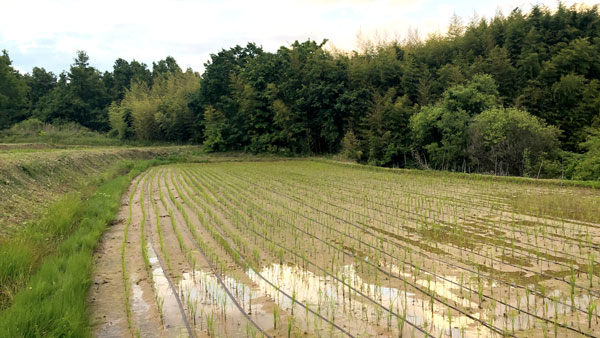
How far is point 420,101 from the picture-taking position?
774 inches

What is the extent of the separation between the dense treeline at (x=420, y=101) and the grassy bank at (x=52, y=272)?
1332 centimetres

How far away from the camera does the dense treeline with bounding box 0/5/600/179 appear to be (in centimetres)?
1433

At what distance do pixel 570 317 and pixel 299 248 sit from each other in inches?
125

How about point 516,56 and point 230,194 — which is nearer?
point 230,194

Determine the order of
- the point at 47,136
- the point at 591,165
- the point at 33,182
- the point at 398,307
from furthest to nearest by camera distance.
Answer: the point at 47,136 → the point at 591,165 → the point at 33,182 → the point at 398,307

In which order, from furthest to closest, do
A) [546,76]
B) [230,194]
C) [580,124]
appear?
[546,76] < [580,124] < [230,194]

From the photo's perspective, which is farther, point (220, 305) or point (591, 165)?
point (591, 165)

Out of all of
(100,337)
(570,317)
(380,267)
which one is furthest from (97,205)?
(570,317)

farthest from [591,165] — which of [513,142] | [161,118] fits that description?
[161,118]

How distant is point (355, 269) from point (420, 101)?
1697cm

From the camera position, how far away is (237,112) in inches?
1173

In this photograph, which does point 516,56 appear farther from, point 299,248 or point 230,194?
point 299,248

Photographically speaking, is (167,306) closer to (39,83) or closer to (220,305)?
(220,305)

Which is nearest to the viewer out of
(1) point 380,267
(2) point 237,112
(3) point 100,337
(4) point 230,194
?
(3) point 100,337
